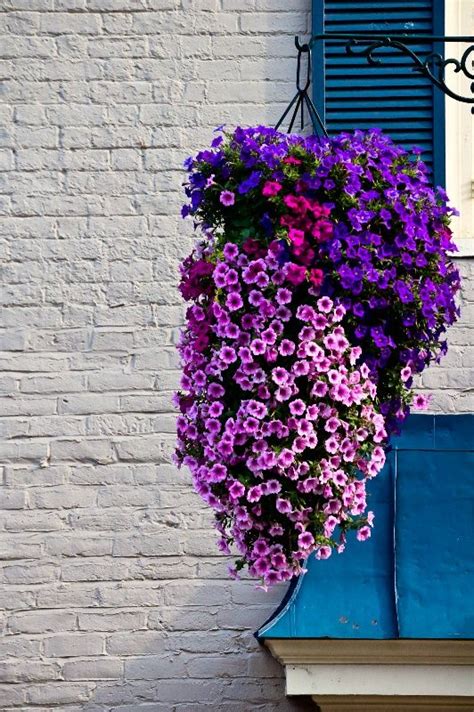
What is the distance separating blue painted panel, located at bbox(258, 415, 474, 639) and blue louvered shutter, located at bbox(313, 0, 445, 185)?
101cm

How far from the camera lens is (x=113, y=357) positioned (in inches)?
208

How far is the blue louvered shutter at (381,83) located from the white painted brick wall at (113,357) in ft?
0.38

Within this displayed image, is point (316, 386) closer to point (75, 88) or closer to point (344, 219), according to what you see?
point (344, 219)

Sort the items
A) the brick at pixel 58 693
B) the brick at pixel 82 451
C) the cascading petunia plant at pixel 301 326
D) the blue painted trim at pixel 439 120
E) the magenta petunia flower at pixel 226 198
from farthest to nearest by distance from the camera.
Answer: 1. the blue painted trim at pixel 439 120
2. the brick at pixel 82 451
3. the brick at pixel 58 693
4. the magenta petunia flower at pixel 226 198
5. the cascading petunia plant at pixel 301 326

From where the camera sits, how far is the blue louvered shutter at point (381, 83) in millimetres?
5391

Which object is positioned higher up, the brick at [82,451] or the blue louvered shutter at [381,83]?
the blue louvered shutter at [381,83]

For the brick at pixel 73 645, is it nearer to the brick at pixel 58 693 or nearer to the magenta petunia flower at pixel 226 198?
the brick at pixel 58 693

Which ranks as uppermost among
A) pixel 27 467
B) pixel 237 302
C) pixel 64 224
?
pixel 64 224

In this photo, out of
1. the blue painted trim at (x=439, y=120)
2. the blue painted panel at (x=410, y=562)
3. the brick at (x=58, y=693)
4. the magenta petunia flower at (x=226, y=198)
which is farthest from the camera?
the blue painted trim at (x=439, y=120)

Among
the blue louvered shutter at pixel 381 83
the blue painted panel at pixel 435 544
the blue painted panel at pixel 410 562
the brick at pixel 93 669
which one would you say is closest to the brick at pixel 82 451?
the brick at pixel 93 669

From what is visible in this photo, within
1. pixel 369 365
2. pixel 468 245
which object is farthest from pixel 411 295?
pixel 468 245

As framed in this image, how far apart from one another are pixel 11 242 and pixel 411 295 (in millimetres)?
1821

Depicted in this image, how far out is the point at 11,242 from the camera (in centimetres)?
536

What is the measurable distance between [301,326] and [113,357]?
144 centimetres
